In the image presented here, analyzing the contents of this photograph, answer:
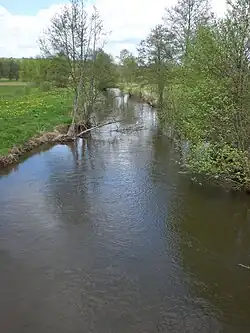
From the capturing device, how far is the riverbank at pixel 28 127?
77.8 feet

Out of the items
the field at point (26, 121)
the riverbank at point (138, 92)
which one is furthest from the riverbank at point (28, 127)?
the riverbank at point (138, 92)

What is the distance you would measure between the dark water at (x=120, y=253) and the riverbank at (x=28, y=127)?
2.93 meters

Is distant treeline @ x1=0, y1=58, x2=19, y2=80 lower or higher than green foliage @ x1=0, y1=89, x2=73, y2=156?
higher

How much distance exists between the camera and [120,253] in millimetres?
12242

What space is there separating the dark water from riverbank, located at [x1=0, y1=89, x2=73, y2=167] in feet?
9.61

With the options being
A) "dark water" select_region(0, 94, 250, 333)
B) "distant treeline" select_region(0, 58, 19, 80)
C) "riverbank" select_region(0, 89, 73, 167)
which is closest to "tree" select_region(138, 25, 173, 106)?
"riverbank" select_region(0, 89, 73, 167)

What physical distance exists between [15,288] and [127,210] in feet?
20.5

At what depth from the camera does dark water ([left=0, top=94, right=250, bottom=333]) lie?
9.30 m

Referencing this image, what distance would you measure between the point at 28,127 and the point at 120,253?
60.6ft

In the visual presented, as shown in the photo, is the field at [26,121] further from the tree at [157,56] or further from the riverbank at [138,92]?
the riverbank at [138,92]

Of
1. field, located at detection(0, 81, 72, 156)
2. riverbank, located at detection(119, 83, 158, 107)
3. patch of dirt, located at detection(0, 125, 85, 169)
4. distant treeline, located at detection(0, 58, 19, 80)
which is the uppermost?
distant treeline, located at detection(0, 58, 19, 80)

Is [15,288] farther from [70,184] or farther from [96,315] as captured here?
[70,184]

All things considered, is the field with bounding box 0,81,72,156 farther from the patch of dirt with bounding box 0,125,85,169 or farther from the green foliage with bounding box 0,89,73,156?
the patch of dirt with bounding box 0,125,85,169

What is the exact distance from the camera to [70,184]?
1878 centimetres
